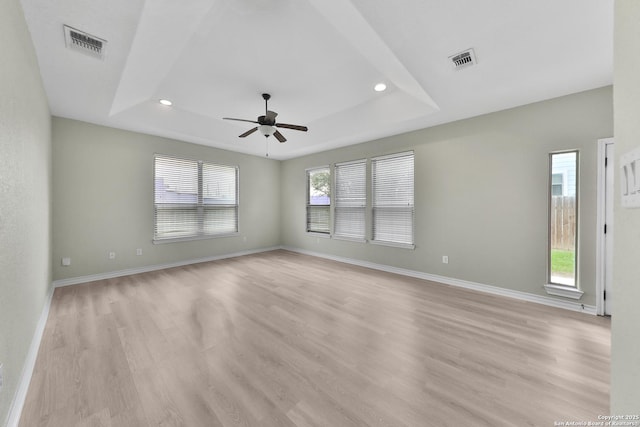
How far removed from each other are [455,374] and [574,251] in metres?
2.56

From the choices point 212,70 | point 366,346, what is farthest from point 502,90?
point 212,70

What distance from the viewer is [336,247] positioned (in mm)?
5672

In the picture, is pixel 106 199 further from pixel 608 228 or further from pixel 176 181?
pixel 608 228

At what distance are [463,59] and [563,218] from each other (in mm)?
2429

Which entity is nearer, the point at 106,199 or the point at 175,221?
the point at 106,199

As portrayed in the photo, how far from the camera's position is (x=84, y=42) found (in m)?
2.09

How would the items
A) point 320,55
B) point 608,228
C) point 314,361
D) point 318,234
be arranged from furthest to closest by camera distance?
point 318,234, point 608,228, point 320,55, point 314,361

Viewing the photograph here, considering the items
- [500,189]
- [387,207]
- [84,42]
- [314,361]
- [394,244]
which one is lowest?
[314,361]

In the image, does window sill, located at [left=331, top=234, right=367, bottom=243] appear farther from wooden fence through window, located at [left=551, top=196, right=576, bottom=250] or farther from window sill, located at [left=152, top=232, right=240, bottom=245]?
wooden fence through window, located at [left=551, top=196, right=576, bottom=250]

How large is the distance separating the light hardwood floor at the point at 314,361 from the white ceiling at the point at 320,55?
2698mm

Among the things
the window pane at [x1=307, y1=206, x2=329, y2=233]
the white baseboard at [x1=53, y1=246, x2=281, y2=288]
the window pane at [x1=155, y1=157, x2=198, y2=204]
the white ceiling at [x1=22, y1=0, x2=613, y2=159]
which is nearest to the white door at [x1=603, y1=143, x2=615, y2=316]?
the white ceiling at [x1=22, y1=0, x2=613, y2=159]

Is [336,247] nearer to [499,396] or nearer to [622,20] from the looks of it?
[499,396]

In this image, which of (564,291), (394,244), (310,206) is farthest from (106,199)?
(564,291)

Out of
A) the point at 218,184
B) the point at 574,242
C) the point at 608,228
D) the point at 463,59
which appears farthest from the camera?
the point at 218,184
